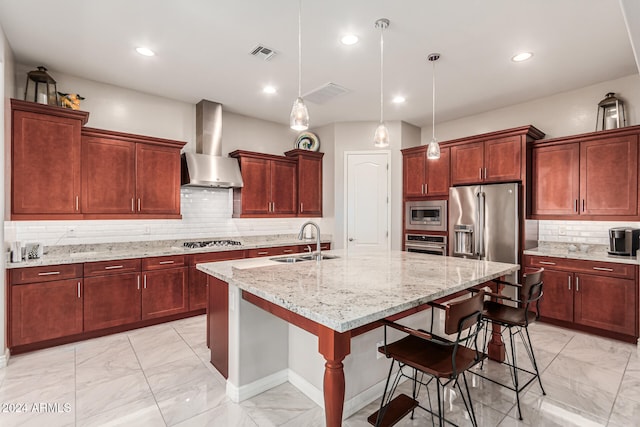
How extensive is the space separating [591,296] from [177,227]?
4994mm

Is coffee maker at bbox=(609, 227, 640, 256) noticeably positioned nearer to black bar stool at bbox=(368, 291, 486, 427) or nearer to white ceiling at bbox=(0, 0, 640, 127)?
white ceiling at bbox=(0, 0, 640, 127)

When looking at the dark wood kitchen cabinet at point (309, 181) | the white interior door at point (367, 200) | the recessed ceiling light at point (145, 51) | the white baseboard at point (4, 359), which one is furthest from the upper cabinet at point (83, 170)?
the white interior door at point (367, 200)

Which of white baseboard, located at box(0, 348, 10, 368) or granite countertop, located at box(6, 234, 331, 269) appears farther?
granite countertop, located at box(6, 234, 331, 269)

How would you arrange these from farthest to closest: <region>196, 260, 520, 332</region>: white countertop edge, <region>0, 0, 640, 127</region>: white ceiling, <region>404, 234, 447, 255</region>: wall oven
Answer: <region>404, 234, 447, 255</region>: wall oven, <region>0, 0, 640, 127</region>: white ceiling, <region>196, 260, 520, 332</region>: white countertop edge

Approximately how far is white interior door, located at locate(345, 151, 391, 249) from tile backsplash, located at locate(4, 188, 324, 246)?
2.36 feet

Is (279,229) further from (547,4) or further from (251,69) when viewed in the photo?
(547,4)

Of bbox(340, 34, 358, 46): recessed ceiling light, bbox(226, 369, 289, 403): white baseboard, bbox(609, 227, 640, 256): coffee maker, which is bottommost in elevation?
bbox(226, 369, 289, 403): white baseboard

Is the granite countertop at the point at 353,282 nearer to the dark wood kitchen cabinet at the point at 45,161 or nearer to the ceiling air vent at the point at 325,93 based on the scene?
the dark wood kitchen cabinet at the point at 45,161

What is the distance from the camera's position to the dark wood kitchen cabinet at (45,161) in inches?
116

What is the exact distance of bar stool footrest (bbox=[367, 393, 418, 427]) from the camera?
192 centimetres

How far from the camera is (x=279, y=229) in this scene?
17.7 feet

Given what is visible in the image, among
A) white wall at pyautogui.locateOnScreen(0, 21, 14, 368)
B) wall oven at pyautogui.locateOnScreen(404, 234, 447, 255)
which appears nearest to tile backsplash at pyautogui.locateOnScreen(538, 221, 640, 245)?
wall oven at pyautogui.locateOnScreen(404, 234, 447, 255)

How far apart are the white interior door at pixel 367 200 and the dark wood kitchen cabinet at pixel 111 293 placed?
307 centimetres

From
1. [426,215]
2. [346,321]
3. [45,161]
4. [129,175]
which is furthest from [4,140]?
[426,215]
